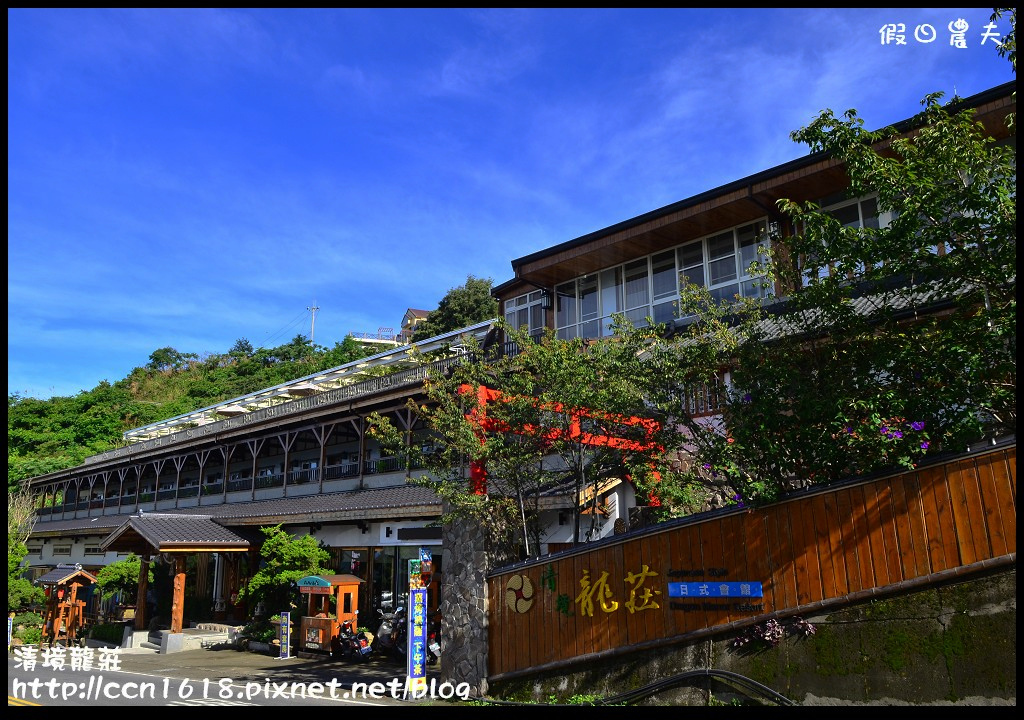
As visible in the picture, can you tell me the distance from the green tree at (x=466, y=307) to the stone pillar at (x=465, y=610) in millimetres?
41022

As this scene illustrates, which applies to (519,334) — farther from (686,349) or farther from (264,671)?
(264,671)

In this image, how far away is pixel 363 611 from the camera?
2392cm

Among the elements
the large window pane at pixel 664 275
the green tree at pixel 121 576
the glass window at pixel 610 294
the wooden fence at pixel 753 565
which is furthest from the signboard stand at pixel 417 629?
the green tree at pixel 121 576

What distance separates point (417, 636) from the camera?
1298 cm

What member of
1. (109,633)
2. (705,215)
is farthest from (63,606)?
(705,215)

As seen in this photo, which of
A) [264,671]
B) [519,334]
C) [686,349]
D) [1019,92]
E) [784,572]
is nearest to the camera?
[1019,92]

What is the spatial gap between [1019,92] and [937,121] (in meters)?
1.04

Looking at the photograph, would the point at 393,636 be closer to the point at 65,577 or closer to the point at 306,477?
the point at 306,477

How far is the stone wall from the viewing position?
8.00 meters

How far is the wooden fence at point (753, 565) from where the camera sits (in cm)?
852

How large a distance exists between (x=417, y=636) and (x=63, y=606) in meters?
17.9

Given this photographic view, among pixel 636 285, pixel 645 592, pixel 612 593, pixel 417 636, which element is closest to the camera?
pixel 645 592

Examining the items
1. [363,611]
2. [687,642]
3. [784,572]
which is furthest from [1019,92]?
[363,611]

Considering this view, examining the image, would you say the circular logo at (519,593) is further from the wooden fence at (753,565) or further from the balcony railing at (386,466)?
the balcony railing at (386,466)
